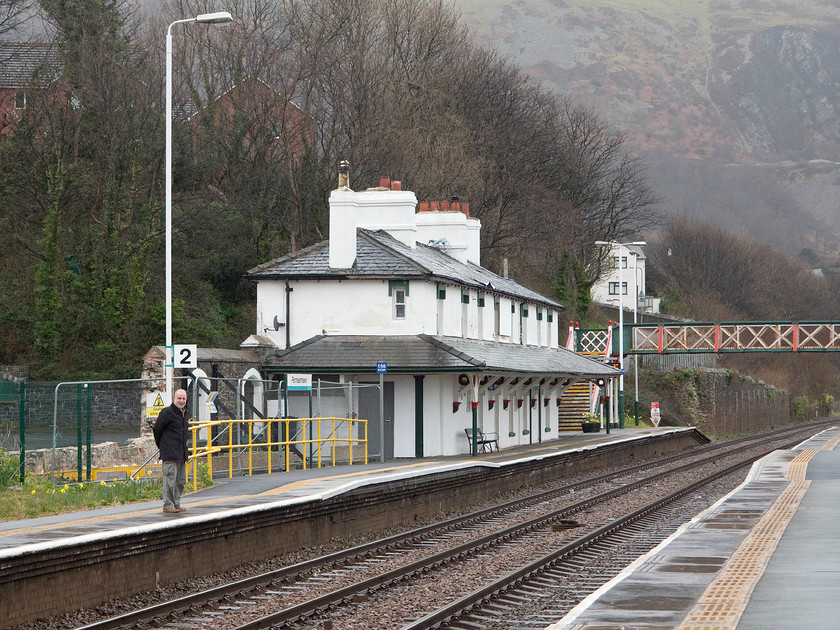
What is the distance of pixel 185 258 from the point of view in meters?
47.1

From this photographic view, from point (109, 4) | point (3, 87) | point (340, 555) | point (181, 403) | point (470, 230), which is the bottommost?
point (340, 555)

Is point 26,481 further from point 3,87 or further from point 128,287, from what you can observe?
point 3,87

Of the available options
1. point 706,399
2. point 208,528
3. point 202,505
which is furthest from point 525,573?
point 706,399

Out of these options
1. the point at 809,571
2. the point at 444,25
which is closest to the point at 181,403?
the point at 809,571

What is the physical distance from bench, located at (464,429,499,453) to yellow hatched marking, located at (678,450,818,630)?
14.0 meters

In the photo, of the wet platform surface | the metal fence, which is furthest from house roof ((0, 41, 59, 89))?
the wet platform surface

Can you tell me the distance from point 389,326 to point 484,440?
486 cm

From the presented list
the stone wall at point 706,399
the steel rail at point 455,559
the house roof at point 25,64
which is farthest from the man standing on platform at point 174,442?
the stone wall at point 706,399

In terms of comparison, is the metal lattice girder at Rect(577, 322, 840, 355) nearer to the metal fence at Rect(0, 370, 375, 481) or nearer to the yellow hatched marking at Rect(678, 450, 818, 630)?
the metal fence at Rect(0, 370, 375, 481)

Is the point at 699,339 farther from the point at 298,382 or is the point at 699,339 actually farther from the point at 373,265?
the point at 298,382

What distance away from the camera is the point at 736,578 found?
1235cm

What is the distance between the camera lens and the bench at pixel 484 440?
114 ft

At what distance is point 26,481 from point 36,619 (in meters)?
10.4

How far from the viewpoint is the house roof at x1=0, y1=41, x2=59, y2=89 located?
151 feet
